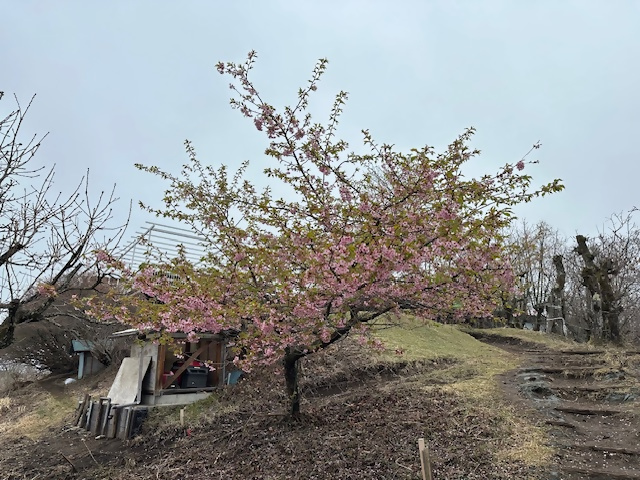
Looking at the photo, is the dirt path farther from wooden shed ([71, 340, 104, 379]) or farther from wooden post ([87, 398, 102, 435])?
wooden shed ([71, 340, 104, 379])

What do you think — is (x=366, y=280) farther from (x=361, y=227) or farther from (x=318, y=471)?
(x=318, y=471)

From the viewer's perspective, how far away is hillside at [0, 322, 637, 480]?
545 cm

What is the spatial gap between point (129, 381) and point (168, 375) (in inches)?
42.8

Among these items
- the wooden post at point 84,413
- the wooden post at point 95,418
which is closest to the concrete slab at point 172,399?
the wooden post at point 95,418

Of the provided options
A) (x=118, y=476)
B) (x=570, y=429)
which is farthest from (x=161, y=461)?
(x=570, y=429)

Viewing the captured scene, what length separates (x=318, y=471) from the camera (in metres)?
5.62

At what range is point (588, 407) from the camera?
6.41 m

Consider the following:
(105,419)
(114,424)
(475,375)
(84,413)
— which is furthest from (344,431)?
(84,413)

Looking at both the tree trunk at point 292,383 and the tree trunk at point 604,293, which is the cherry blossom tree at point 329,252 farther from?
the tree trunk at point 604,293

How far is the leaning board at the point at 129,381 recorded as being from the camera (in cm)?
954

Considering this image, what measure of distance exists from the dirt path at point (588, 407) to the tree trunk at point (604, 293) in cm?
157

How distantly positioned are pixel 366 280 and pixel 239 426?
462cm

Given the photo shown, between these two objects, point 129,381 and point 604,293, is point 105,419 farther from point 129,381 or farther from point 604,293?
point 604,293

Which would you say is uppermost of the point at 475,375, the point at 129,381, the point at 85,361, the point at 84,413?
the point at 475,375
